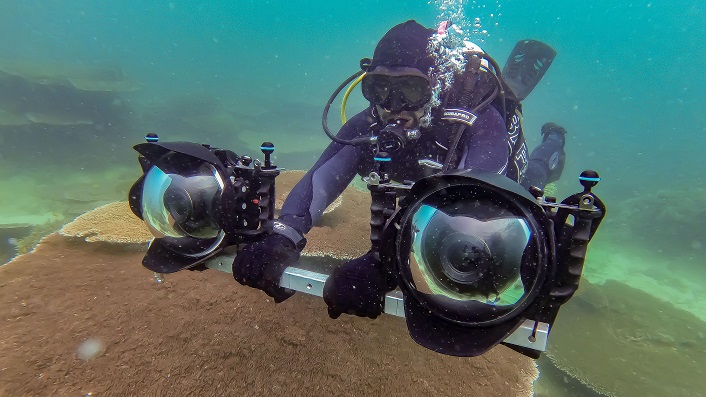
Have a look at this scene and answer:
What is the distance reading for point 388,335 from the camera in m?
2.55

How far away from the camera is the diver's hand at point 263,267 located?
1.75 meters

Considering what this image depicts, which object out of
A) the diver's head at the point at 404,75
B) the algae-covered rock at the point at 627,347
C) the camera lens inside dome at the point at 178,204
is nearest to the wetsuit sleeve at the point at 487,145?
the diver's head at the point at 404,75

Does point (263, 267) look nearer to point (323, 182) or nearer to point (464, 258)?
point (464, 258)

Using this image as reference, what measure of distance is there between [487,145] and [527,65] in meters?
4.65

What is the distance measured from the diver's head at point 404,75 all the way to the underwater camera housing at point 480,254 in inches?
61.9

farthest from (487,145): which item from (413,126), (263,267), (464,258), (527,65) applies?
(527,65)

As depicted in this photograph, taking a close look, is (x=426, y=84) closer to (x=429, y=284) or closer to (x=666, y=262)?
(x=429, y=284)

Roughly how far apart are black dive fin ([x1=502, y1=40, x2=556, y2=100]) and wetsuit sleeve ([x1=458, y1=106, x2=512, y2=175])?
4.00m

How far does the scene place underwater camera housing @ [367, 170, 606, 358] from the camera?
1186 millimetres

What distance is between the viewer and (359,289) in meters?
1.55

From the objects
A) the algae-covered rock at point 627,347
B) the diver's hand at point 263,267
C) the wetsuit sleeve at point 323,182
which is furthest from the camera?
the algae-covered rock at point 627,347

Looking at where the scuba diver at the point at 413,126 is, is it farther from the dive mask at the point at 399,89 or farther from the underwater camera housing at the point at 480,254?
the underwater camera housing at the point at 480,254

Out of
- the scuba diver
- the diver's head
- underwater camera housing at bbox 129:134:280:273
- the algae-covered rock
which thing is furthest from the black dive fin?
underwater camera housing at bbox 129:134:280:273

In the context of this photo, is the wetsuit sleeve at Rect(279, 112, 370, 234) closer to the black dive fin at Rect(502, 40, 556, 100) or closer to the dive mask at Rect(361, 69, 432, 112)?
the dive mask at Rect(361, 69, 432, 112)
